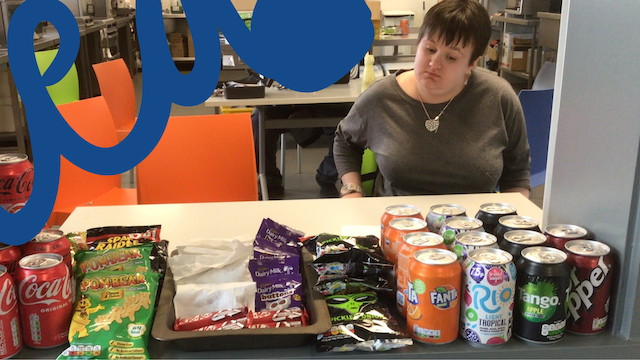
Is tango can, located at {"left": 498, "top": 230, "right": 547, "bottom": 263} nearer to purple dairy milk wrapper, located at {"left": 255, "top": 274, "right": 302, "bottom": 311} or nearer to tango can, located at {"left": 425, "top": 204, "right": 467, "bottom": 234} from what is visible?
tango can, located at {"left": 425, "top": 204, "right": 467, "bottom": 234}

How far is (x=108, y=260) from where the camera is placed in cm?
112

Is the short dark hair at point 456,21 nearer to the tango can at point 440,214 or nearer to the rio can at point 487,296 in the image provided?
the tango can at point 440,214

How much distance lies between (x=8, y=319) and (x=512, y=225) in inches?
35.8

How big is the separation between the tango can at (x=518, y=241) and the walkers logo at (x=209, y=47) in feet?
1.40

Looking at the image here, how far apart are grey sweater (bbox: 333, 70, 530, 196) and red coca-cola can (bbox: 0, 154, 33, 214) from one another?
3.99 feet

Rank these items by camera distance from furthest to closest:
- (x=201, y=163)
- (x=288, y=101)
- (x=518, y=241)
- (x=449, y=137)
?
1. (x=288, y=101)
2. (x=201, y=163)
3. (x=449, y=137)
4. (x=518, y=241)

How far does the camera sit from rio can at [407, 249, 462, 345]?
92 centimetres

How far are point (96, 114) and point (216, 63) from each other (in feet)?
5.24

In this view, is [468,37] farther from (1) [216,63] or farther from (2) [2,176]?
(2) [2,176]

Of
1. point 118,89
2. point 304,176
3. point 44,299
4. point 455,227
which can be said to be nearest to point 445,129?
point 455,227

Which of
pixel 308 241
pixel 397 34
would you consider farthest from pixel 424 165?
pixel 397 34

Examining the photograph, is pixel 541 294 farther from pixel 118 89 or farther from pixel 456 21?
pixel 118 89

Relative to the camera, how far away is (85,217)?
1.65 metres

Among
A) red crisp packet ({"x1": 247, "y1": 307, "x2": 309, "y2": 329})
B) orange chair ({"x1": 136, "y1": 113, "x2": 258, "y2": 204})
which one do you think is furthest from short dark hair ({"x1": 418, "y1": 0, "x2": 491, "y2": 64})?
red crisp packet ({"x1": 247, "y1": 307, "x2": 309, "y2": 329})
